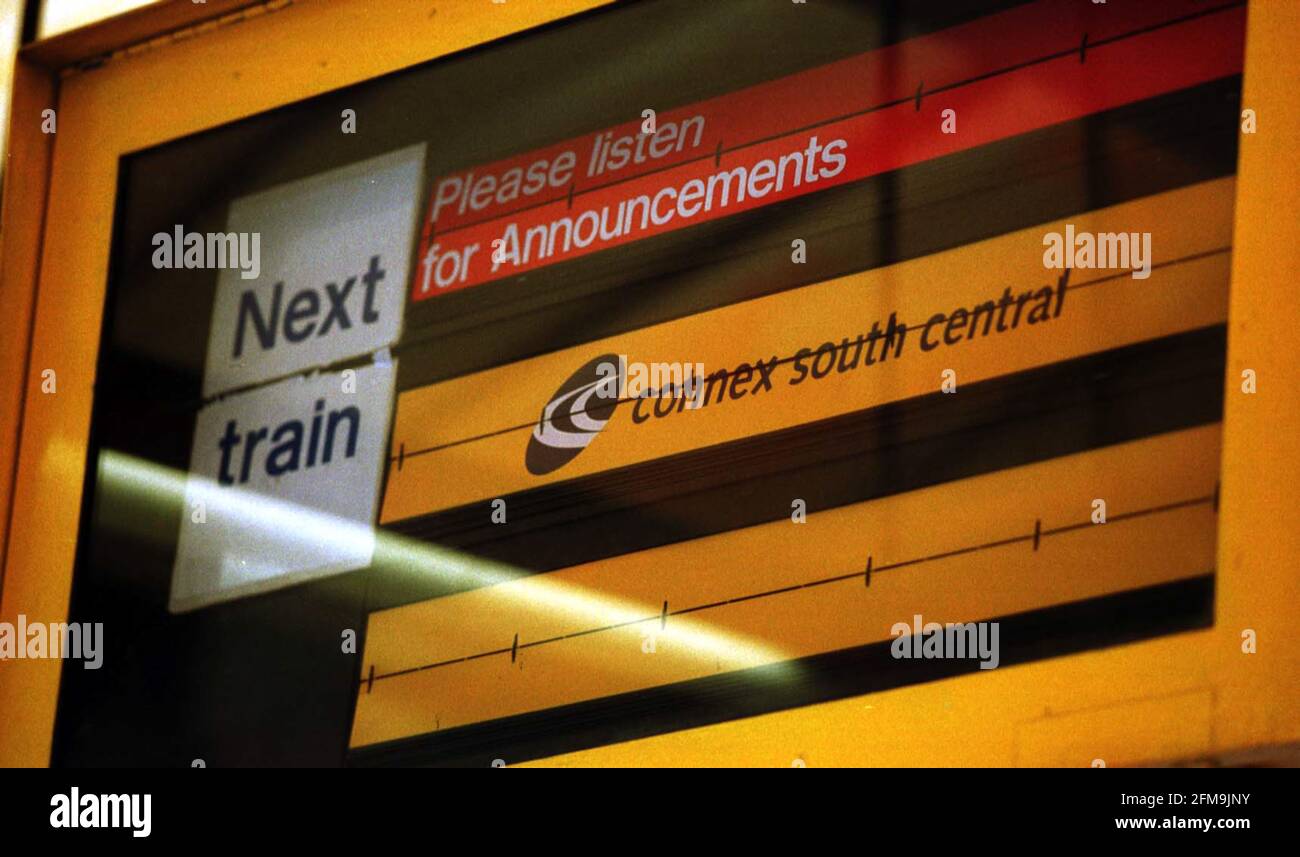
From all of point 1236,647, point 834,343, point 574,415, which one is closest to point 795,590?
point 834,343

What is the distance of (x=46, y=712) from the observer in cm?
463

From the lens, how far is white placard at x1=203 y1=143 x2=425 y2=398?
438 cm

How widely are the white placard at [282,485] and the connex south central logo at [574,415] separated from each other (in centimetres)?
44

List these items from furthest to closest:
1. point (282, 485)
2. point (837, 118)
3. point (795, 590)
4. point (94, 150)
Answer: point (94, 150), point (282, 485), point (837, 118), point (795, 590)

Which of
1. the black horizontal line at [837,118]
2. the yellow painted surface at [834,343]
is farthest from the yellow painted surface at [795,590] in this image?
the black horizontal line at [837,118]

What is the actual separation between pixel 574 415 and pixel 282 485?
33.6 inches

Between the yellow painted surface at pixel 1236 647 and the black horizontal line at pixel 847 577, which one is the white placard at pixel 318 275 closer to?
the black horizontal line at pixel 847 577

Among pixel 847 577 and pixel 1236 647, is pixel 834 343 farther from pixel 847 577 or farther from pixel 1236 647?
pixel 1236 647

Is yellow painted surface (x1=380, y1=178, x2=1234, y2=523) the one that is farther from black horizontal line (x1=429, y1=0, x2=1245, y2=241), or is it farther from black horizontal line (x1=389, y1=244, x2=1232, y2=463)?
black horizontal line (x1=429, y1=0, x2=1245, y2=241)

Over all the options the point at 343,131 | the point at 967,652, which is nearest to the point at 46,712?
the point at 343,131

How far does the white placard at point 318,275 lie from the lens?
4379mm

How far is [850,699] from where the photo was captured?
356 centimetres

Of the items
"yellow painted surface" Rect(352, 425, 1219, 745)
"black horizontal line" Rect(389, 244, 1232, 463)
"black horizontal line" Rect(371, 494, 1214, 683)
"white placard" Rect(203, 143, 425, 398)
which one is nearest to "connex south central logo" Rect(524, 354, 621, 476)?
"black horizontal line" Rect(389, 244, 1232, 463)
